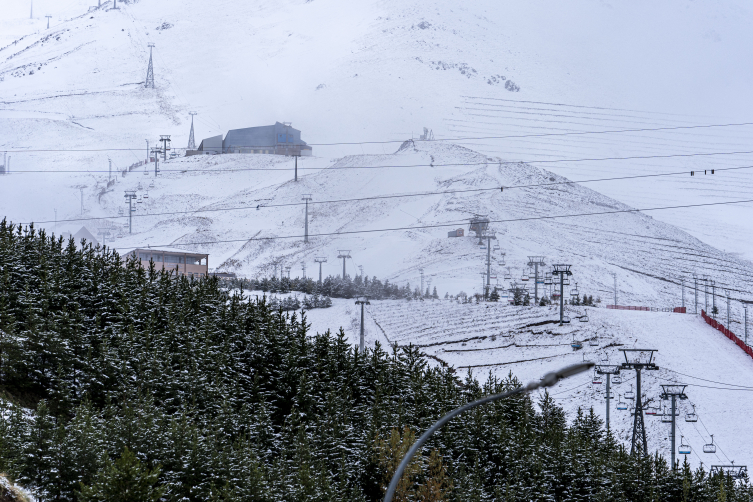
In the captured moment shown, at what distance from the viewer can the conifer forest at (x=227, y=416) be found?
33.1 meters

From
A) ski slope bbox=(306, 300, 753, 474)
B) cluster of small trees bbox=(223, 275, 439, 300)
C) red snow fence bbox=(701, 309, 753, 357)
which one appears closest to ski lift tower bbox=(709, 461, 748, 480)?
ski slope bbox=(306, 300, 753, 474)

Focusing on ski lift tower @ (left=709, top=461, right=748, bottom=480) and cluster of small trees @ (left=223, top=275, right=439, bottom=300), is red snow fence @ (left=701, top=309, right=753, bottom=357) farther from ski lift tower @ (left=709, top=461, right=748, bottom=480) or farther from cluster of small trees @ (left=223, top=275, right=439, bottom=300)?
cluster of small trees @ (left=223, top=275, right=439, bottom=300)

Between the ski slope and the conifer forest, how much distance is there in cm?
1308

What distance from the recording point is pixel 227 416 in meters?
42.2

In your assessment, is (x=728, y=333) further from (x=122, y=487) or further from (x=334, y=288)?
(x=122, y=487)

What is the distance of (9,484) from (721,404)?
6439 cm

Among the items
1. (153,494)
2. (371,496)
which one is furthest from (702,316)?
(153,494)

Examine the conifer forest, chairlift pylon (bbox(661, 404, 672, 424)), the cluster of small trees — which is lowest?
chairlift pylon (bbox(661, 404, 672, 424))

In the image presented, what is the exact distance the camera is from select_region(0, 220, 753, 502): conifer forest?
33125 mm

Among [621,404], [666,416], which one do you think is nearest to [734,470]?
[666,416]

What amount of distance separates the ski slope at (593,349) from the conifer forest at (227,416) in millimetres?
13077

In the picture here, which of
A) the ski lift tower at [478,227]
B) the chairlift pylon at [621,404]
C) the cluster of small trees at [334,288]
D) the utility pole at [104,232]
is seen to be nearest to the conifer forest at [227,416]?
the chairlift pylon at [621,404]

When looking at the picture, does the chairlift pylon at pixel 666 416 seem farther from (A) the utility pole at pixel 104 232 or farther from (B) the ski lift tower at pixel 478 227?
(A) the utility pole at pixel 104 232

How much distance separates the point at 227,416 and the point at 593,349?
5538 centimetres
